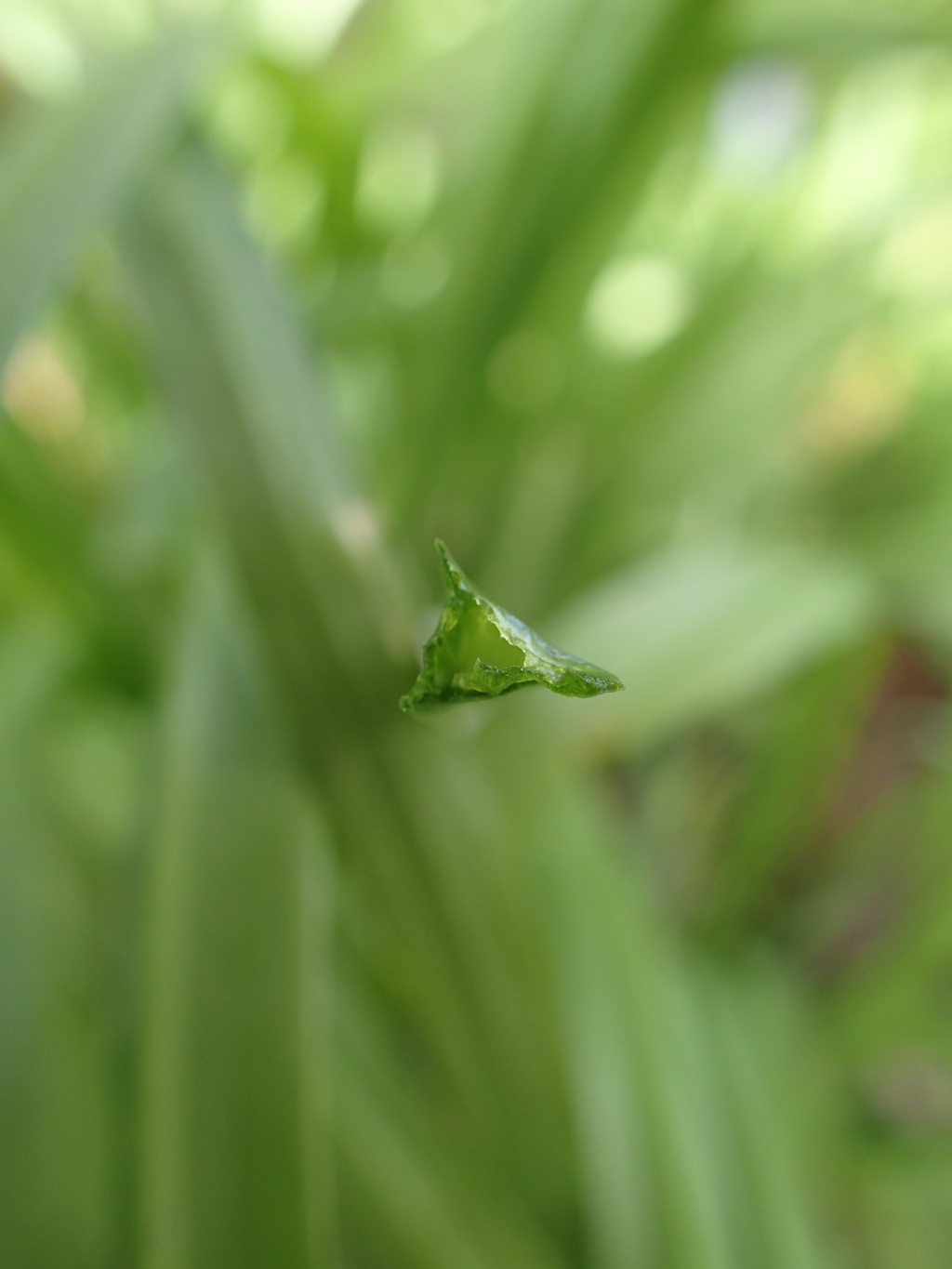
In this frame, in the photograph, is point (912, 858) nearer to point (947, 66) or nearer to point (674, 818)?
point (674, 818)

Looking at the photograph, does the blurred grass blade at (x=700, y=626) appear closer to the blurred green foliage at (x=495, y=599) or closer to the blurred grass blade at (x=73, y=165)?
the blurred green foliage at (x=495, y=599)

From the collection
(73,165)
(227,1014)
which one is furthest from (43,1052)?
(73,165)

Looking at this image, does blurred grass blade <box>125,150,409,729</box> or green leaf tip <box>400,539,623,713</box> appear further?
blurred grass blade <box>125,150,409,729</box>

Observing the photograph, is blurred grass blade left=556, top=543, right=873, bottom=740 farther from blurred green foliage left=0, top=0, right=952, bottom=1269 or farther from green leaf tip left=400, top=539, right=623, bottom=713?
green leaf tip left=400, top=539, right=623, bottom=713

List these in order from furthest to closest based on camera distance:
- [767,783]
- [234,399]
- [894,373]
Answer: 1. [894,373]
2. [767,783]
3. [234,399]

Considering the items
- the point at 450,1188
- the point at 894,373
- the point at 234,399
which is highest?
the point at 894,373

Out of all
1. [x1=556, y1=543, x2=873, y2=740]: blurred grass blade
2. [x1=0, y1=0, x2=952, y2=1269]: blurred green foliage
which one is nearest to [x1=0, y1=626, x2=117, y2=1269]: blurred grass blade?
[x1=0, y1=0, x2=952, y2=1269]: blurred green foliage

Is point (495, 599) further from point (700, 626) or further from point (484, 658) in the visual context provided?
point (484, 658)

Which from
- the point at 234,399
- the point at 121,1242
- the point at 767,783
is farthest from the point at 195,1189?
the point at 767,783

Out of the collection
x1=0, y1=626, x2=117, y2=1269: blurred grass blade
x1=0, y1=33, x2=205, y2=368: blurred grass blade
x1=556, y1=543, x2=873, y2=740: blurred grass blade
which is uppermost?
x1=0, y1=33, x2=205, y2=368: blurred grass blade
